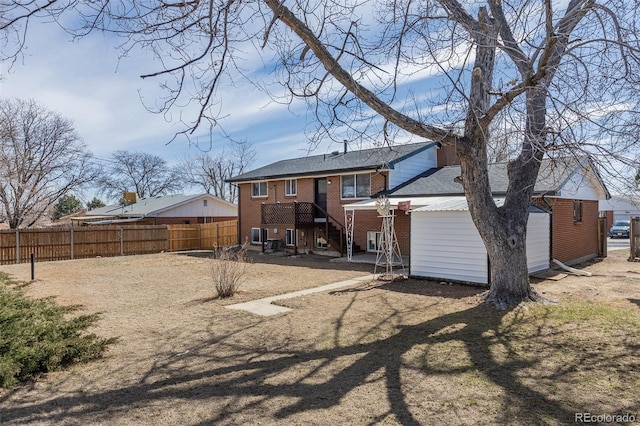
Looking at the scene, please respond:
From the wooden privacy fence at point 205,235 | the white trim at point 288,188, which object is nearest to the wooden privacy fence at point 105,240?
the wooden privacy fence at point 205,235

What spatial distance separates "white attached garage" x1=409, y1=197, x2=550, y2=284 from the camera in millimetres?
11258

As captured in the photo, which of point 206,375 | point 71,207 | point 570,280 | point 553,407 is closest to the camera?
point 553,407

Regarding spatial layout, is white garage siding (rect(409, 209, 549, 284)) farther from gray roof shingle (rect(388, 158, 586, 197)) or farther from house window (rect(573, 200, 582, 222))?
house window (rect(573, 200, 582, 222))

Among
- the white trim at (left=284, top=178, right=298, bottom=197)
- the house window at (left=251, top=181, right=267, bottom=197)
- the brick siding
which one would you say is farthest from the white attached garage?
the house window at (left=251, top=181, right=267, bottom=197)

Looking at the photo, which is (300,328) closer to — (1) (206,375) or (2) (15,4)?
(1) (206,375)

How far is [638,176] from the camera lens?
20.9 ft

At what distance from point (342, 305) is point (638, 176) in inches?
223

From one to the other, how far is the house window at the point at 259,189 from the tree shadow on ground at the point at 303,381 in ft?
60.6

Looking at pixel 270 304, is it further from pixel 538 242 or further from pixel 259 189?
pixel 259 189

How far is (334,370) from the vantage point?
5.11 m

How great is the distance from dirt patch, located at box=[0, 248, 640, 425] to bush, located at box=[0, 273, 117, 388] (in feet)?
0.70

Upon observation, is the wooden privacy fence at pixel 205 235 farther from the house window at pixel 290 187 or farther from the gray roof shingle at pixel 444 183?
the gray roof shingle at pixel 444 183

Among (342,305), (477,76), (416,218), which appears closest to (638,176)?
(477,76)

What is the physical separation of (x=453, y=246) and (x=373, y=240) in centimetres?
783
